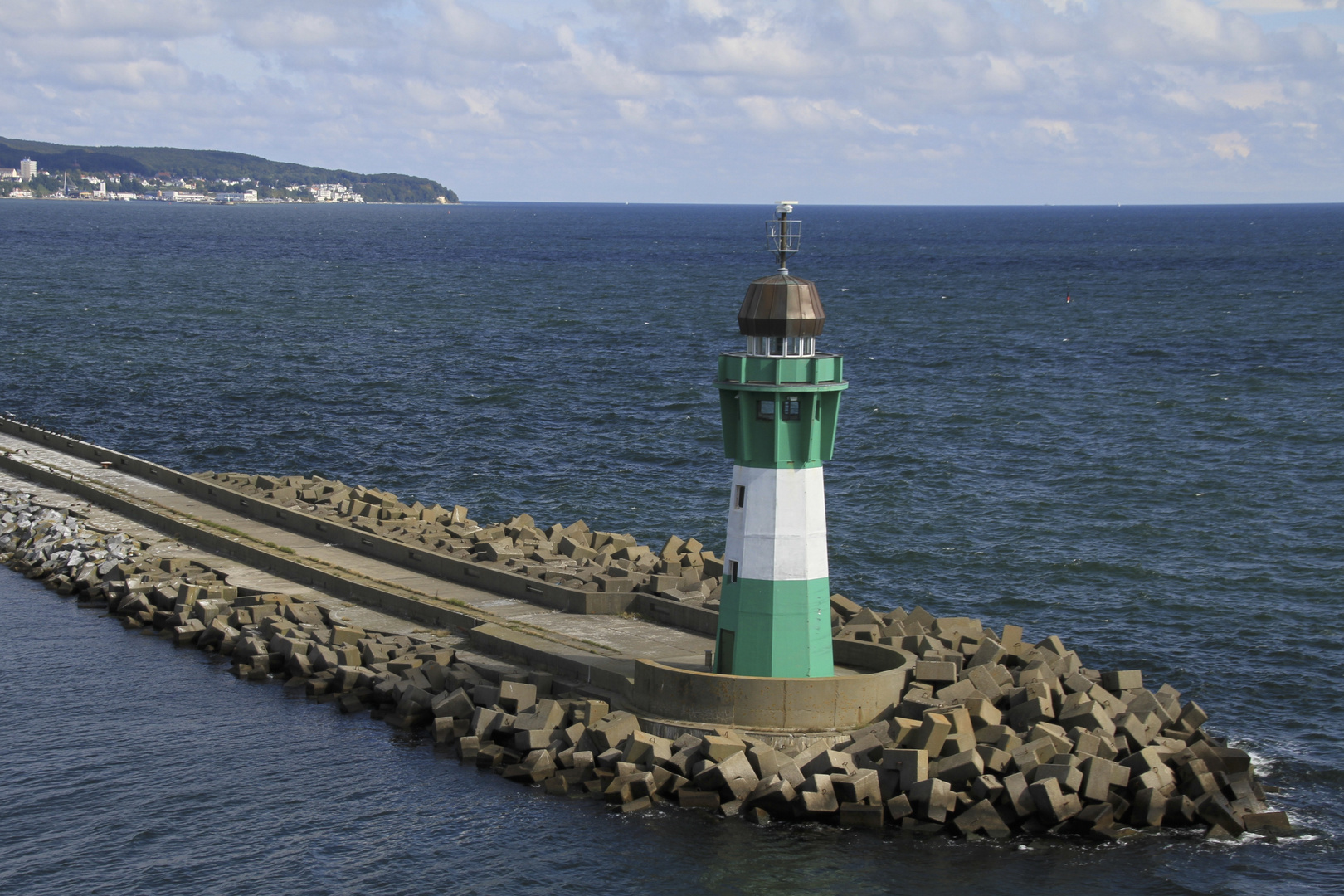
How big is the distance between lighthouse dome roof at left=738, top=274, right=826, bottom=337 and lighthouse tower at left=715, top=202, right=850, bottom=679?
11 millimetres

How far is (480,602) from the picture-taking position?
28.4 meters

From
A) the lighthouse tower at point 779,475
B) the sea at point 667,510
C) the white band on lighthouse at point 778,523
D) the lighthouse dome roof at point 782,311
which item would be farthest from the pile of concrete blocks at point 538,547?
the lighthouse dome roof at point 782,311

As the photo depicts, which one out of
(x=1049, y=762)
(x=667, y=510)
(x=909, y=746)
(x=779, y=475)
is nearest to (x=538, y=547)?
(x=667, y=510)

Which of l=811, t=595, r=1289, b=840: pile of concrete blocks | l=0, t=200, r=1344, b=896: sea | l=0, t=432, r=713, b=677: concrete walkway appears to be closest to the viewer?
l=0, t=200, r=1344, b=896: sea

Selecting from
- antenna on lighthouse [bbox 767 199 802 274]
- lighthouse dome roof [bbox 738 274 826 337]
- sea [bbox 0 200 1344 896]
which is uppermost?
antenna on lighthouse [bbox 767 199 802 274]

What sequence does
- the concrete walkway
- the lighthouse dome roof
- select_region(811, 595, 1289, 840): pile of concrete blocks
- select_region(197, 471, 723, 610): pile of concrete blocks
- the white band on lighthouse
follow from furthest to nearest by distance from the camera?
select_region(197, 471, 723, 610): pile of concrete blocks
the concrete walkway
the white band on lighthouse
the lighthouse dome roof
select_region(811, 595, 1289, 840): pile of concrete blocks

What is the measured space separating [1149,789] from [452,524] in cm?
1931

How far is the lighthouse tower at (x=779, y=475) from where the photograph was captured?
20.4m

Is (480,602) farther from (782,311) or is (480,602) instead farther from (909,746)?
(782,311)

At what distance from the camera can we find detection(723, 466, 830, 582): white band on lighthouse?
2075 centimetres

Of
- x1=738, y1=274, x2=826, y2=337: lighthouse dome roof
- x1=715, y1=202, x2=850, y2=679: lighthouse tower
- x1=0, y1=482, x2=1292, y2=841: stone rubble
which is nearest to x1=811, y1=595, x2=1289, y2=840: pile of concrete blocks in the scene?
x1=0, y1=482, x2=1292, y2=841: stone rubble

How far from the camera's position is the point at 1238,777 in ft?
69.5

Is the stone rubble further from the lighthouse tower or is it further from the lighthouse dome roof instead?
the lighthouse dome roof

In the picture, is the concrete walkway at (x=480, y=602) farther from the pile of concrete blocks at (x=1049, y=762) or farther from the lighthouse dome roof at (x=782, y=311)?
the lighthouse dome roof at (x=782, y=311)
